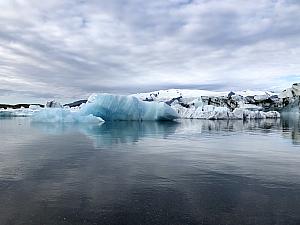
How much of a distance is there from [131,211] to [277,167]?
3582mm

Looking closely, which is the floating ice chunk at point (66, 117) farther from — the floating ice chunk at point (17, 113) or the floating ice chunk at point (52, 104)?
the floating ice chunk at point (17, 113)

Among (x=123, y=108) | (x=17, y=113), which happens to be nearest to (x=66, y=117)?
(x=123, y=108)

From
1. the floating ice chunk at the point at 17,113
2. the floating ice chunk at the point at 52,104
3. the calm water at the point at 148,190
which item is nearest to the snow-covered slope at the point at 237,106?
the floating ice chunk at the point at 52,104

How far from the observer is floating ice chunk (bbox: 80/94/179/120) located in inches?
1018

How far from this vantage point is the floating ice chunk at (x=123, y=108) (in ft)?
84.8

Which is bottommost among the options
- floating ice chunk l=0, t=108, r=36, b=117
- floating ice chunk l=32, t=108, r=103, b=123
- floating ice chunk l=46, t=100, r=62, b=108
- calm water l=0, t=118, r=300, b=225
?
calm water l=0, t=118, r=300, b=225

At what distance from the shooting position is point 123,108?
27016mm

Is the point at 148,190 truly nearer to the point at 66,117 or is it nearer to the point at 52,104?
the point at 66,117

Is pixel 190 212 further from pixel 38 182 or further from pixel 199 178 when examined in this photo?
pixel 38 182

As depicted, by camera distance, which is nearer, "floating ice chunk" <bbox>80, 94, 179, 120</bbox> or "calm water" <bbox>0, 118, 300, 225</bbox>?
"calm water" <bbox>0, 118, 300, 225</bbox>

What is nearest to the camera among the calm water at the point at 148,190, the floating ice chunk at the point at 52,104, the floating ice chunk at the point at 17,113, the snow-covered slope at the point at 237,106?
the calm water at the point at 148,190

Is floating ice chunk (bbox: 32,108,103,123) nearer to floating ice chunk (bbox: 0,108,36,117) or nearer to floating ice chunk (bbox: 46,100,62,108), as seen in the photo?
floating ice chunk (bbox: 46,100,62,108)

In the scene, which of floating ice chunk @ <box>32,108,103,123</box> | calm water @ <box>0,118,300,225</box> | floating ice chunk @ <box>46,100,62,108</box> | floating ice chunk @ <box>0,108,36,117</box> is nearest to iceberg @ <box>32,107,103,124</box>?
floating ice chunk @ <box>32,108,103,123</box>

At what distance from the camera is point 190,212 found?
131 inches
